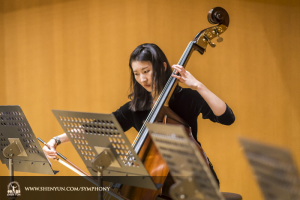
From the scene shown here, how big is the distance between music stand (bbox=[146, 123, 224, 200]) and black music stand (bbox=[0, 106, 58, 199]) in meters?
0.71

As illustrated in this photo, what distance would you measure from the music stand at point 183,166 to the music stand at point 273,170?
0.39 ft

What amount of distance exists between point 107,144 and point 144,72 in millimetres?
650

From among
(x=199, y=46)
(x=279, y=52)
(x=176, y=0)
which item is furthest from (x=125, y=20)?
(x=279, y=52)

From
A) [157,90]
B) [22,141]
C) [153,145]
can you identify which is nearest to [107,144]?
[153,145]

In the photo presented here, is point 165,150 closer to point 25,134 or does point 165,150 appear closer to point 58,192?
point 25,134

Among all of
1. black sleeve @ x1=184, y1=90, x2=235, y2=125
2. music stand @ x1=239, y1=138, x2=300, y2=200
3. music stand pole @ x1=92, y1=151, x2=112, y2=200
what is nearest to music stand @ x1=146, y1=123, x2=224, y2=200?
music stand @ x1=239, y1=138, x2=300, y2=200

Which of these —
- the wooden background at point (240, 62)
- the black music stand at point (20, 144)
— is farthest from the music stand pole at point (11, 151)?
the wooden background at point (240, 62)

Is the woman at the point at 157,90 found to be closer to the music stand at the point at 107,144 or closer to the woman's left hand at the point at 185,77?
the woman's left hand at the point at 185,77

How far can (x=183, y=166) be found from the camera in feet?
2.82

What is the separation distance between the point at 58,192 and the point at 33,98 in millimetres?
923

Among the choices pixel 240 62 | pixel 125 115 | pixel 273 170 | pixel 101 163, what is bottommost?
pixel 125 115

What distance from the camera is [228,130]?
2.51 meters

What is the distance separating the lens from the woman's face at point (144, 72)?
5.50 feet

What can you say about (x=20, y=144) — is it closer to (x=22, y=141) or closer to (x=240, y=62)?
(x=22, y=141)
